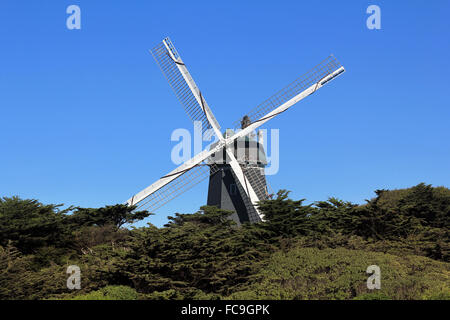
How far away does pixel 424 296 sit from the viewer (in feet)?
45.0

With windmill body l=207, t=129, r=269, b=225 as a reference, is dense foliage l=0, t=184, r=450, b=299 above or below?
below

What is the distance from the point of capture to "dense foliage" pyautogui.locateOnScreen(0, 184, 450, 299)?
48.8 feet

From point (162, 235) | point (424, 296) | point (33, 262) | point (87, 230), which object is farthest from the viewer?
point (87, 230)

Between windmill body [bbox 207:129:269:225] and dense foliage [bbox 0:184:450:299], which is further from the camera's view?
windmill body [bbox 207:129:269:225]

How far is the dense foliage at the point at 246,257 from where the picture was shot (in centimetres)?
1488

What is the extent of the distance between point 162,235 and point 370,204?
1193 centimetres

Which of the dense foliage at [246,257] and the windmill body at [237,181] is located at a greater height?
the windmill body at [237,181]

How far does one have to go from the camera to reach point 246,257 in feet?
61.2

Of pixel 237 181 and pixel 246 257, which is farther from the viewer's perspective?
pixel 237 181

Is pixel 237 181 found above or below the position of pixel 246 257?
above

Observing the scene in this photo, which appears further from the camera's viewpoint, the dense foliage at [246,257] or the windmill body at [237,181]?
the windmill body at [237,181]

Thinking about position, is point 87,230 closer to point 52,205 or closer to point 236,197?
point 52,205
